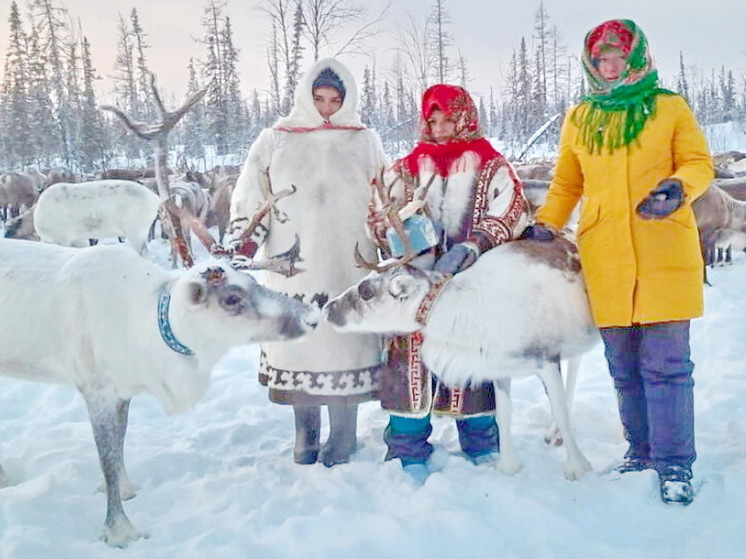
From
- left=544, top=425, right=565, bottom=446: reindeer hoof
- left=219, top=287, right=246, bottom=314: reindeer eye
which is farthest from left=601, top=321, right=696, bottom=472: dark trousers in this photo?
→ left=219, top=287, right=246, bottom=314: reindeer eye

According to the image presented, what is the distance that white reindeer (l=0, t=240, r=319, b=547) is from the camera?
2619 millimetres

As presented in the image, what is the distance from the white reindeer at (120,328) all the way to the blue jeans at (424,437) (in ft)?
2.42

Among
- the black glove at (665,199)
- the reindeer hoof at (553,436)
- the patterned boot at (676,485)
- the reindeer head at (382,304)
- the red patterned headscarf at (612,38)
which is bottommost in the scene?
the reindeer hoof at (553,436)

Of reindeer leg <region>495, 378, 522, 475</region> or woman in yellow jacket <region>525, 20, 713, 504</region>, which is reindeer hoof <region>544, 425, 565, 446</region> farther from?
woman in yellow jacket <region>525, 20, 713, 504</region>

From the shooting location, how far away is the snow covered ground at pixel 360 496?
2395mm

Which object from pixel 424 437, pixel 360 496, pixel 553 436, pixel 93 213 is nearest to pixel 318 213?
pixel 424 437

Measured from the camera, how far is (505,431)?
301 centimetres

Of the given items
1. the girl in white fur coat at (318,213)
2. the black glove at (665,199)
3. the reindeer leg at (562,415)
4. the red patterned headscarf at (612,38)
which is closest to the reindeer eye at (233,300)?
the girl in white fur coat at (318,213)

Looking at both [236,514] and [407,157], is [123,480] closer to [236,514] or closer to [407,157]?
[236,514]

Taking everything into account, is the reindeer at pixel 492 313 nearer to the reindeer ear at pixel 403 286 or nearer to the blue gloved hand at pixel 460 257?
the reindeer ear at pixel 403 286

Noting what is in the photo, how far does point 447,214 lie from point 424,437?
1.06 metres

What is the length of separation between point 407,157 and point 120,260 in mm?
1364

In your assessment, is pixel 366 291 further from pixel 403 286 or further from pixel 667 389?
pixel 667 389

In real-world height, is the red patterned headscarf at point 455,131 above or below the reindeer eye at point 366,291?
above
